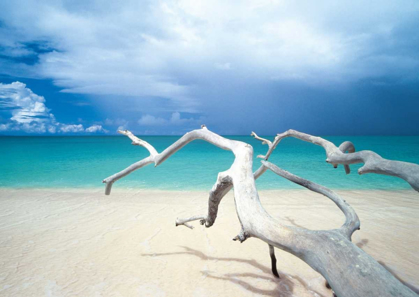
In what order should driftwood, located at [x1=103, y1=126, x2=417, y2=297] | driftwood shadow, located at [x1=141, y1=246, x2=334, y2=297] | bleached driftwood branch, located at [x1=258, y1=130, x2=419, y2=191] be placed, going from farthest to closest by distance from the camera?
1. driftwood shadow, located at [x1=141, y1=246, x2=334, y2=297]
2. bleached driftwood branch, located at [x1=258, y1=130, x2=419, y2=191]
3. driftwood, located at [x1=103, y1=126, x2=417, y2=297]

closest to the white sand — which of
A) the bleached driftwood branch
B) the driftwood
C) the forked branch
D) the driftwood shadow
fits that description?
the driftwood shadow

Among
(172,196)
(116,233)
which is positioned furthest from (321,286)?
(172,196)

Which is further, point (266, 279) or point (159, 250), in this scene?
point (159, 250)

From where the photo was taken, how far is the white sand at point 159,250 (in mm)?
3391

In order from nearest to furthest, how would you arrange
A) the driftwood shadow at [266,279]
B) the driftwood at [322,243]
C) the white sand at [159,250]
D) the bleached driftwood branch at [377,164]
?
the driftwood at [322,243] → the bleached driftwood branch at [377,164] → the driftwood shadow at [266,279] → the white sand at [159,250]

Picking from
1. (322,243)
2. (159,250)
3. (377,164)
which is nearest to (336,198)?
(377,164)

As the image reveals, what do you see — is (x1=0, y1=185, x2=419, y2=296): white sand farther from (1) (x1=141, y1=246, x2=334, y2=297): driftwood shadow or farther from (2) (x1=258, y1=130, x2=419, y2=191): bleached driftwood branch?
(2) (x1=258, y1=130, x2=419, y2=191): bleached driftwood branch

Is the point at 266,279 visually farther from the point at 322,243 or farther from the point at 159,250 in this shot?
the point at 322,243

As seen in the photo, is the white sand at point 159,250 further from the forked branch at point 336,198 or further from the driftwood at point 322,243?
the driftwood at point 322,243

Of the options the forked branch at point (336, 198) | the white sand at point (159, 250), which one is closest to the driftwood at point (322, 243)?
the forked branch at point (336, 198)

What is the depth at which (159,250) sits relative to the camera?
4.51 m

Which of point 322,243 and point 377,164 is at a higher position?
point 377,164

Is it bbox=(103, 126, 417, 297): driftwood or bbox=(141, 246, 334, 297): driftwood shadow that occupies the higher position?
bbox=(103, 126, 417, 297): driftwood

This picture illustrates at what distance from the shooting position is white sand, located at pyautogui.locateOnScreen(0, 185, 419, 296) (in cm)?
339
